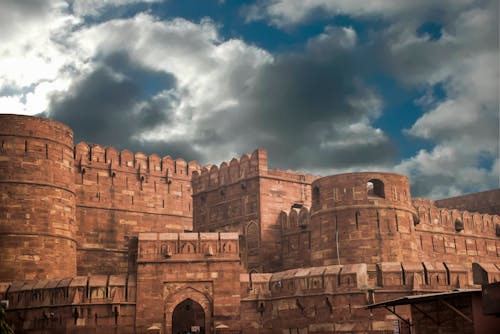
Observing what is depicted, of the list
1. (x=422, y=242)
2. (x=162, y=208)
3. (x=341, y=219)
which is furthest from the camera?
(x=162, y=208)

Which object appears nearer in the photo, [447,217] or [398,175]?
[398,175]

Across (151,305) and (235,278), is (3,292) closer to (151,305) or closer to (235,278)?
(151,305)

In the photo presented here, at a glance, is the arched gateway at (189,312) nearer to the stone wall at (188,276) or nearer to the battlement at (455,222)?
the stone wall at (188,276)

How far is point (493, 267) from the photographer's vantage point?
26188 mm

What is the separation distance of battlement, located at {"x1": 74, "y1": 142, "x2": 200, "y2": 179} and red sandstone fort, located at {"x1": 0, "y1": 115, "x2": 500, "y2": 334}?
72mm

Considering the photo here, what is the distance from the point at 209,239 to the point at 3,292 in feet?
26.5

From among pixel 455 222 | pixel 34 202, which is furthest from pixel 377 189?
pixel 34 202

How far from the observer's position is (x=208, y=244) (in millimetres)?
25641

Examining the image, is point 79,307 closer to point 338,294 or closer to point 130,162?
point 338,294

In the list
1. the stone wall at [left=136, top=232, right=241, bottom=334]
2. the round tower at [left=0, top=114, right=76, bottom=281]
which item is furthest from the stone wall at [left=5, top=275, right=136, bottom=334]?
the round tower at [left=0, top=114, right=76, bottom=281]

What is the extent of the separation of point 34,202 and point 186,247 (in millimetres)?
7643

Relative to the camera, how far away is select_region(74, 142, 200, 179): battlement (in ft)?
117

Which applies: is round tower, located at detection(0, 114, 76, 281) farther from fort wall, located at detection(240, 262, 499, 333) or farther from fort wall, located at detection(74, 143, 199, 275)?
fort wall, located at detection(240, 262, 499, 333)

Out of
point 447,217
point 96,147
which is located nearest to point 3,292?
point 96,147
